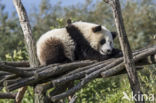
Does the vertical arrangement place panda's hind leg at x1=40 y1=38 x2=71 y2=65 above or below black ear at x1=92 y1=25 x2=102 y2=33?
below

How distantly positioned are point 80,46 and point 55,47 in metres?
0.47

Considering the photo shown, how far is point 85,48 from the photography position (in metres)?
4.87

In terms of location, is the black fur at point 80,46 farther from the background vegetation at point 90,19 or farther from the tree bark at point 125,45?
the background vegetation at point 90,19

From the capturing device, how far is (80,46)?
4.88m

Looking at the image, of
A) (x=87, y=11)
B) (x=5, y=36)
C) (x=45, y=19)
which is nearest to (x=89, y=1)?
(x=87, y=11)

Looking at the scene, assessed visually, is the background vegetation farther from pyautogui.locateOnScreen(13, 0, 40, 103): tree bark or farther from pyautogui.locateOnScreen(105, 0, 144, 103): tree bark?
pyautogui.locateOnScreen(105, 0, 144, 103): tree bark

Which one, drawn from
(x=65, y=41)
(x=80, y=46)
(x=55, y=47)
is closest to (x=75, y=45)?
(x=80, y=46)

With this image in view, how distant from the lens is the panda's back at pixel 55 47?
15.0 ft

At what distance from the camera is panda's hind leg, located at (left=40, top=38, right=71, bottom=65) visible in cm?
455

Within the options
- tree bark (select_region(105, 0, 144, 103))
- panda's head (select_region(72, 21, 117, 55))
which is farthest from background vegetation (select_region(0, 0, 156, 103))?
tree bark (select_region(105, 0, 144, 103))

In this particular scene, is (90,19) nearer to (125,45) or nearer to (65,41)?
(65,41)

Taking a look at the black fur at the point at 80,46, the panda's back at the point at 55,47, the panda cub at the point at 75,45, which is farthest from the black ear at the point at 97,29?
the panda's back at the point at 55,47

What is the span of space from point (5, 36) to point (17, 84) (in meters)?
12.2

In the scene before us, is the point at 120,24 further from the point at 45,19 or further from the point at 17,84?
the point at 45,19
